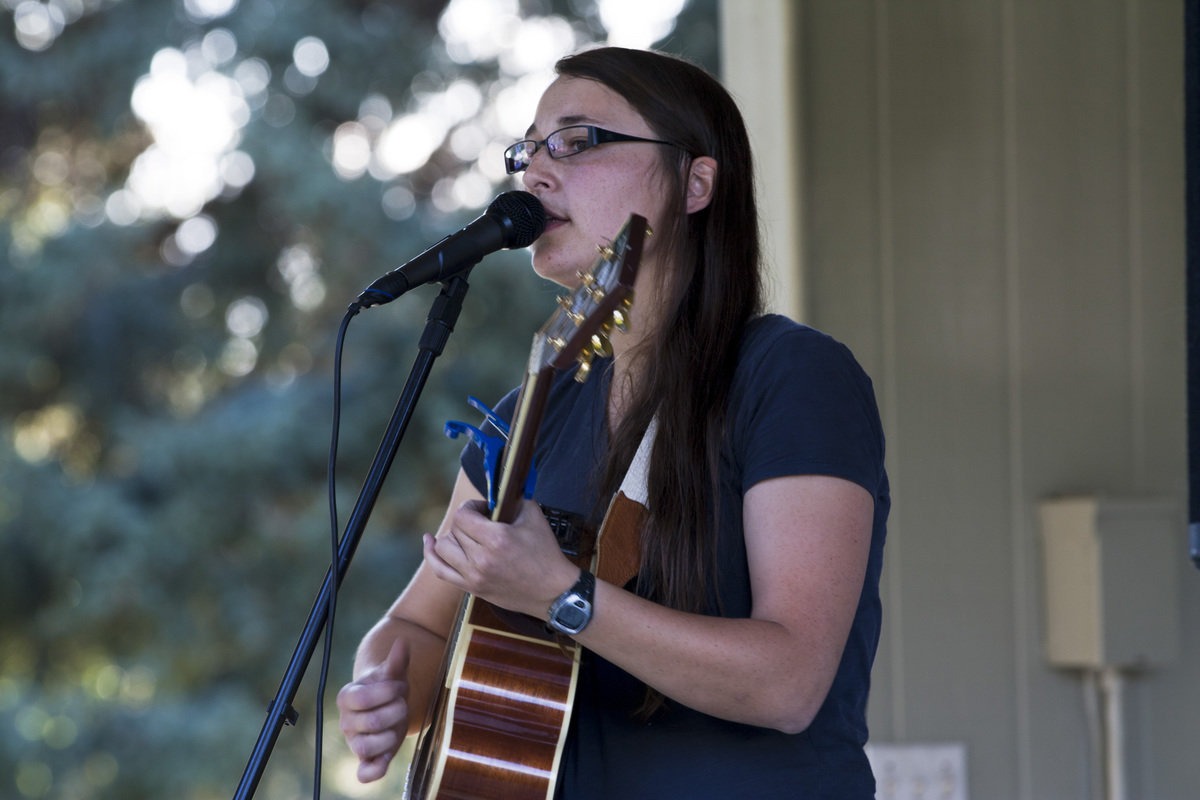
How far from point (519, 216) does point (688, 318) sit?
228 mm

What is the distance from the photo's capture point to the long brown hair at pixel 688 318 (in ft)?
4.27

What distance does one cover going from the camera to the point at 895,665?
238 cm

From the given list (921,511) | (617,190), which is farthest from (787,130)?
(617,190)

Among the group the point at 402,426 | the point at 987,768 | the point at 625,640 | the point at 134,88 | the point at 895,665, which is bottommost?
the point at 987,768

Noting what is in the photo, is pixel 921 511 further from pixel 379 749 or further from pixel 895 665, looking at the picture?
pixel 379 749

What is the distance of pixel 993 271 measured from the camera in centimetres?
A: 243

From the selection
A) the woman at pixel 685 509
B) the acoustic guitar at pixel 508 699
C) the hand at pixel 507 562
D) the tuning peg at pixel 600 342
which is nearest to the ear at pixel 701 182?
the woman at pixel 685 509

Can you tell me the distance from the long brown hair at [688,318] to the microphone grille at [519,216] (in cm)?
16

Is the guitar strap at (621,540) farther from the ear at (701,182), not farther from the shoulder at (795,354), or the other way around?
the ear at (701,182)

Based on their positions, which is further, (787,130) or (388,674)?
(787,130)

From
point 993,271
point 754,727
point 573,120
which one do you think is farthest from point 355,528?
point 993,271

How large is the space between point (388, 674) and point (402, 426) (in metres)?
0.33

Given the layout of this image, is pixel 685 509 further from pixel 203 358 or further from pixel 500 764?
pixel 203 358

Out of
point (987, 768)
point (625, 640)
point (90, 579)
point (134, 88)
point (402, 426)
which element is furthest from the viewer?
point (134, 88)
